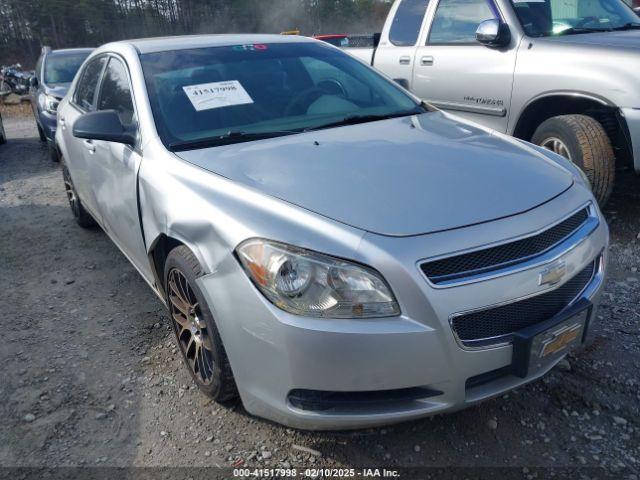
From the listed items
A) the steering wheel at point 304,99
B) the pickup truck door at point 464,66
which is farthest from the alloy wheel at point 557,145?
the steering wheel at point 304,99

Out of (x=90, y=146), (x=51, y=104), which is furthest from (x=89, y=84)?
(x=51, y=104)

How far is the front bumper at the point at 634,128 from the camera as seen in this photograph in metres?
3.84

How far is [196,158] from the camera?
2.57 meters

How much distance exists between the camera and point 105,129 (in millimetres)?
2914

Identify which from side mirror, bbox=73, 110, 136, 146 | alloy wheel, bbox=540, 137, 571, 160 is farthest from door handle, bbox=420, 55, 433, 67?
side mirror, bbox=73, 110, 136, 146

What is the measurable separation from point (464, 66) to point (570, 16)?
38.2 inches

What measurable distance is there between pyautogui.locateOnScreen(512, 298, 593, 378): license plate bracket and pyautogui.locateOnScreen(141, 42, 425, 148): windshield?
155 cm

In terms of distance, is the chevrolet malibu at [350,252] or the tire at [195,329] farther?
the tire at [195,329]

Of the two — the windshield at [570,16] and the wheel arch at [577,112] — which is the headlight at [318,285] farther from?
the windshield at [570,16]

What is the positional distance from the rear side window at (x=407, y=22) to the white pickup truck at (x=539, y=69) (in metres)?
0.01

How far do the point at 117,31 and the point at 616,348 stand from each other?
31781 mm

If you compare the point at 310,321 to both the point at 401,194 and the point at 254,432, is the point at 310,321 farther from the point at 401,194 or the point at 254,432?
the point at 254,432

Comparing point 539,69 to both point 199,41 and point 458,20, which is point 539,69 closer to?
point 458,20

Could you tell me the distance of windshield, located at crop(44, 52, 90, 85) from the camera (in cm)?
897
